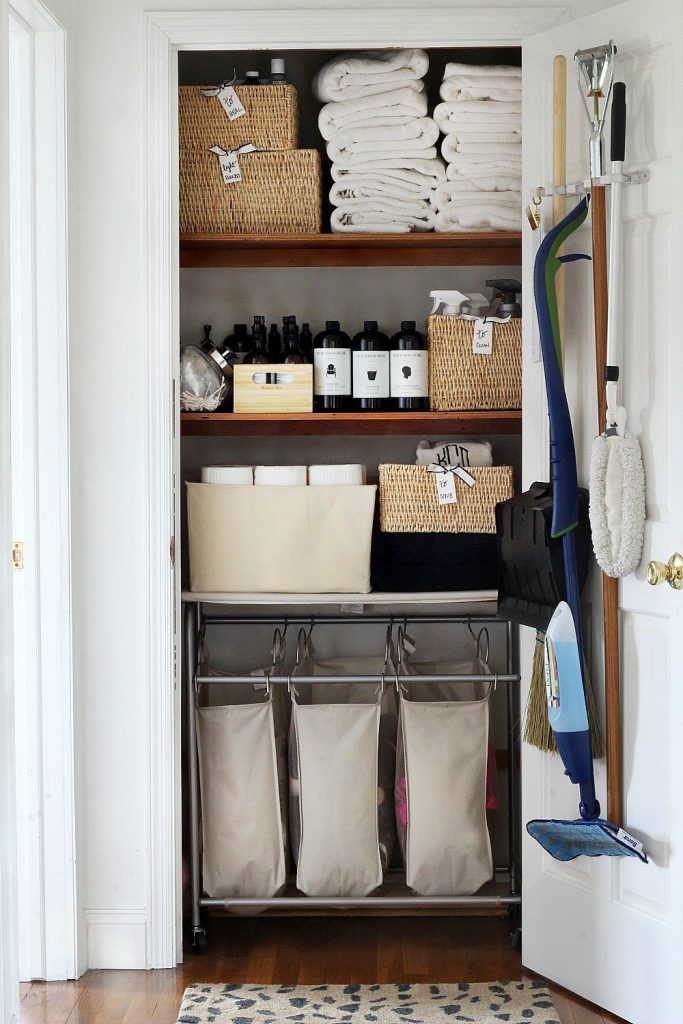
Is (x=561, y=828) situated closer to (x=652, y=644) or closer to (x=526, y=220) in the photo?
(x=652, y=644)

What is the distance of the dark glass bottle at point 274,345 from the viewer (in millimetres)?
2719

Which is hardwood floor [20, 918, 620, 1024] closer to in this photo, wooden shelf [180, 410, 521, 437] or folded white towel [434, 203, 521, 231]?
wooden shelf [180, 410, 521, 437]

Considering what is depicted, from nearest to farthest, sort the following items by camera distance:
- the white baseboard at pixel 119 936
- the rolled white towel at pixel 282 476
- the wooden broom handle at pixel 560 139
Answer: the wooden broom handle at pixel 560 139, the white baseboard at pixel 119 936, the rolled white towel at pixel 282 476

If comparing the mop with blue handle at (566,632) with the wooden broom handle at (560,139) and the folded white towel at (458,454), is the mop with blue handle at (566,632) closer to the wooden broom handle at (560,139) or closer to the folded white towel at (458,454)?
the wooden broom handle at (560,139)

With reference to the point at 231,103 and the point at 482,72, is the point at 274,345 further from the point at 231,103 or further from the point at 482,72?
the point at 482,72

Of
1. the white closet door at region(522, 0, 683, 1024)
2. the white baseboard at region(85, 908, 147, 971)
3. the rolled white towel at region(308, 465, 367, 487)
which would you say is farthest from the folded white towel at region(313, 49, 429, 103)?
the white baseboard at region(85, 908, 147, 971)

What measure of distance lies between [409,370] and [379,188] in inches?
18.3

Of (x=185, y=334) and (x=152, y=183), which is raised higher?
(x=152, y=183)

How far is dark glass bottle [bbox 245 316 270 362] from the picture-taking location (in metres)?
2.67

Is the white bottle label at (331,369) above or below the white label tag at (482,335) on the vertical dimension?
below

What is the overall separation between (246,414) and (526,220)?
0.82m

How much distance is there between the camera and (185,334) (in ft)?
9.79

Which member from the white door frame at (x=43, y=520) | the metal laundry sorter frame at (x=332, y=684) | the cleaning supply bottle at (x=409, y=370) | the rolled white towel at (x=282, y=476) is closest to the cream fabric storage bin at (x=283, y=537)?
the rolled white towel at (x=282, y=476)

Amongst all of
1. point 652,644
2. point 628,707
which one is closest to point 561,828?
point 628,707
